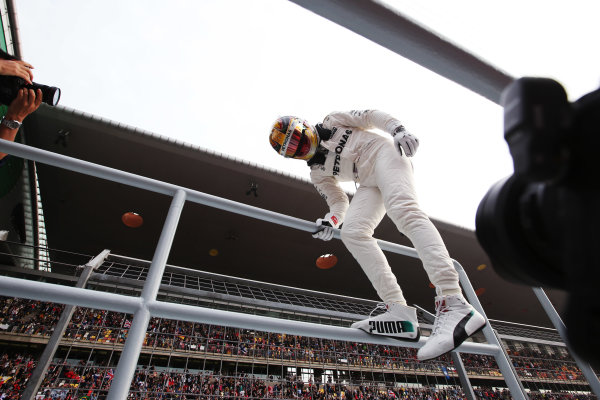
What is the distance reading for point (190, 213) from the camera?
4.58m

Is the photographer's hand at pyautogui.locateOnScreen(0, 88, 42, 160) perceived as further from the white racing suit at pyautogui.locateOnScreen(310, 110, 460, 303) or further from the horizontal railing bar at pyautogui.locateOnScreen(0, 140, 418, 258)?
the white racing suit at pyautogui.locateOnScreen(310, 110, 460, 303)

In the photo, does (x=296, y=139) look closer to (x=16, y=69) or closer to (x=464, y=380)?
(x=16, y=69)

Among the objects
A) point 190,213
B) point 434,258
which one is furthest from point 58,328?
point 190,213

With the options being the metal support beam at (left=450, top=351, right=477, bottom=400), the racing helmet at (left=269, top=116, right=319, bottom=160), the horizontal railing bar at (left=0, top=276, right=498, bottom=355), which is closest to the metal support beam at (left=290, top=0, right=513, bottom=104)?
the horizontal railing bar at (left=0, top=276, right=498, bottom=355)

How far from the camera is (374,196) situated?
64.3 inches

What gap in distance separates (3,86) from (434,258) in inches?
75.6

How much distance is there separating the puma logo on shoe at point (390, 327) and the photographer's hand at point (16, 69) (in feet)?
5.83

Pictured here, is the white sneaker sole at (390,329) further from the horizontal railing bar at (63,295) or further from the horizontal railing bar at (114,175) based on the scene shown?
the horizontal railing bar at (63,295)

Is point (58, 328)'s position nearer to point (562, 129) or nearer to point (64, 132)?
point (562, 129)

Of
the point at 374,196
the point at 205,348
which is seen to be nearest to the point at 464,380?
the point at 374,196

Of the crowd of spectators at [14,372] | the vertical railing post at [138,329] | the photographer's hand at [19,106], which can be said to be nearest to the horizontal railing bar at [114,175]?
the vertical railing post at [138,329]

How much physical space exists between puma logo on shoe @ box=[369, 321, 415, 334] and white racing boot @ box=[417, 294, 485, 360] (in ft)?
0.26

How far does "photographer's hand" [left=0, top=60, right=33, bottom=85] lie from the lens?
1.24 meters

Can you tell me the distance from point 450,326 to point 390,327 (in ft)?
0.67
